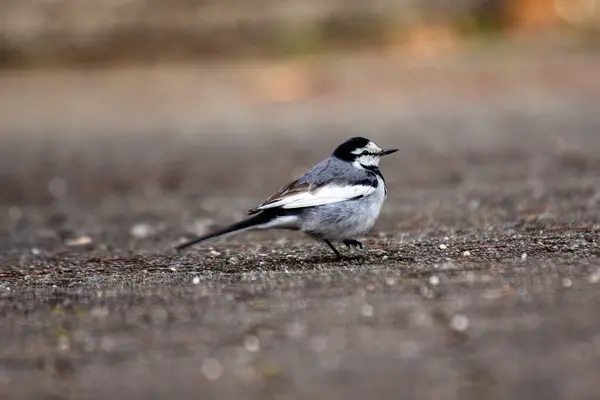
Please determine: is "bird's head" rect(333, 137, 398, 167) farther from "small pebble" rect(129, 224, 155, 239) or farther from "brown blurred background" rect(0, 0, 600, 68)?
"brown blurred background" rect(0, 0, 600, 68)

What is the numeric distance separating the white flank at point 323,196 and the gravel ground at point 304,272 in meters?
0.33

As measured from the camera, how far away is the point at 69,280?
5.71 meters

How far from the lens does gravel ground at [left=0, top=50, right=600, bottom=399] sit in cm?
373

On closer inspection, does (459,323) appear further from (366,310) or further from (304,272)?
(304,272)

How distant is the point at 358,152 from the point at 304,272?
1067mm

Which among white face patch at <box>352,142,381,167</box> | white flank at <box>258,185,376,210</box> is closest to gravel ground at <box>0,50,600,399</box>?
white flank at <box>258,185,376,210</box>

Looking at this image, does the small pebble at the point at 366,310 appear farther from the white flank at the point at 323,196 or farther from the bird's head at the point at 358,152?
the bird's head at the point at 358,152

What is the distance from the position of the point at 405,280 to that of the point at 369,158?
1.49m

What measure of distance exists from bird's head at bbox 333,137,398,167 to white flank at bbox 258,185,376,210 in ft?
1.20

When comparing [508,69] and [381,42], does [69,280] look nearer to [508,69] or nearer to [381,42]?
[508,69]

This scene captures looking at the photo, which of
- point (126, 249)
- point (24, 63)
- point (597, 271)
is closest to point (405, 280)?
point (597, 271)

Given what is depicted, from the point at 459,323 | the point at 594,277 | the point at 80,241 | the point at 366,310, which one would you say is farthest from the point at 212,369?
the point at 80,241

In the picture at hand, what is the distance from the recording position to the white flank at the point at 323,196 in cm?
579

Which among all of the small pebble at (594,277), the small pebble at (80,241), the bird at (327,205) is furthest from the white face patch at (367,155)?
the small pebble at (80,241)
